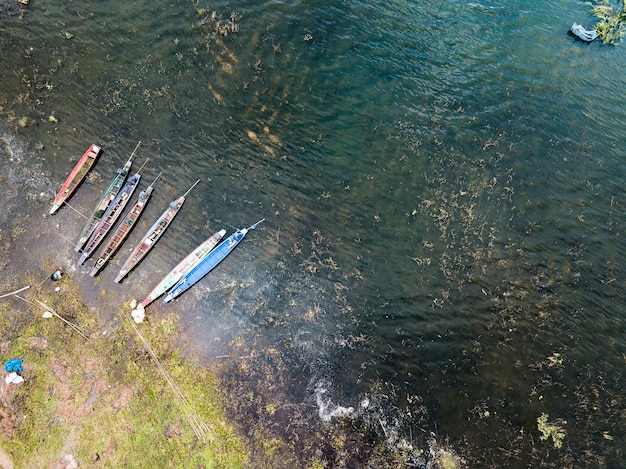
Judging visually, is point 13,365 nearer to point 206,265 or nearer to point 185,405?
point 185,405

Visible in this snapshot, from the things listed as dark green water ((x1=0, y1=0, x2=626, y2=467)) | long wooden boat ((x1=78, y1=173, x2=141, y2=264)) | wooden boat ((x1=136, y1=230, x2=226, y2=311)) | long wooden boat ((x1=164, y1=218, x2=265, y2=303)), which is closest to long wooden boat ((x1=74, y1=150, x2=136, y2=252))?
long wooden boat ((x1=78, y1=173, x2=141, y2=264))

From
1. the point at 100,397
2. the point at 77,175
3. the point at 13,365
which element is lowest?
the point at 100,397

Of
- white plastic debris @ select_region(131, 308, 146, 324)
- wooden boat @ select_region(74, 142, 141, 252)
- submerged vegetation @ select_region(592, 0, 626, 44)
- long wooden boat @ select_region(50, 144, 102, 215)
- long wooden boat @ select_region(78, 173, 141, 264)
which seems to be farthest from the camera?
submerged vegetation @ select_region(592, 0, 626, 44)

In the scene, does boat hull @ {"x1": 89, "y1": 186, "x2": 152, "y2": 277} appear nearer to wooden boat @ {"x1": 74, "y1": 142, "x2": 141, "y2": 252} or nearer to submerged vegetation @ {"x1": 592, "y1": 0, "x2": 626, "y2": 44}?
wooden boat @ {"x1": 74, "y1": 142, "x2": 141, "y2": 252}

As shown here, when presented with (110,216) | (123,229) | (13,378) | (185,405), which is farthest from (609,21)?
(13,378)

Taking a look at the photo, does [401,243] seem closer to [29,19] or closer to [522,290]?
[522,290]

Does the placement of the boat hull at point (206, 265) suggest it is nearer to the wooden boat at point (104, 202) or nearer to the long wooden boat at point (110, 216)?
the long wooden boat at point (110, 216)
